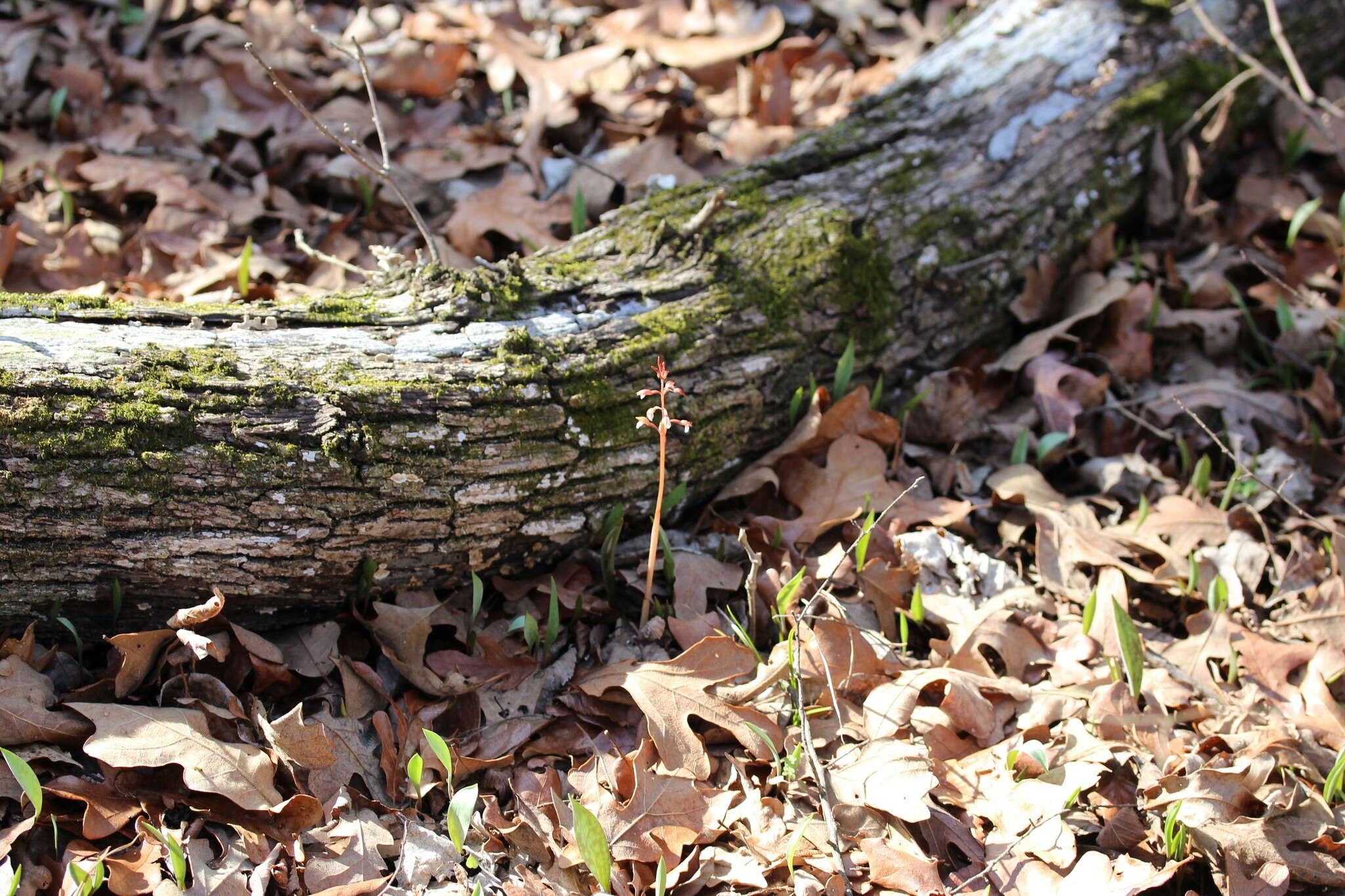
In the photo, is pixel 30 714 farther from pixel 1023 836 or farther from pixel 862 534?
pixel 1023 836

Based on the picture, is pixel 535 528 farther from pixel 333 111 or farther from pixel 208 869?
pixel 333 111

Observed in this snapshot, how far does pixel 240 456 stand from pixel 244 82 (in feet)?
8.44

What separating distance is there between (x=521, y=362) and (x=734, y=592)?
2.76 ft

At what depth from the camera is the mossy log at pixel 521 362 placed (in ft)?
6.32

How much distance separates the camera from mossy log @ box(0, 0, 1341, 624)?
1.93 m

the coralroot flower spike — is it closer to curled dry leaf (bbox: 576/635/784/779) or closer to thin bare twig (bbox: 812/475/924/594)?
curled dry leaf (bbox: 576/635/784/779)

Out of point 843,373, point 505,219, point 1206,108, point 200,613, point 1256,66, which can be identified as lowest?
point 200,613

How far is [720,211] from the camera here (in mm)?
2697

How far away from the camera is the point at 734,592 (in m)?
2.42

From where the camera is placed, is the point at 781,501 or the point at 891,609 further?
the point at 781,501

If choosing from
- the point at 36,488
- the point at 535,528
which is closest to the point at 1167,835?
the point at 535,528

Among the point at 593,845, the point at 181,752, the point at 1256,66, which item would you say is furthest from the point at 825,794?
the point at 1256,66

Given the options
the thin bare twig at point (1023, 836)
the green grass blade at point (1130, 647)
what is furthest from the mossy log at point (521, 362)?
the thin bare twig at point (1023, 836)

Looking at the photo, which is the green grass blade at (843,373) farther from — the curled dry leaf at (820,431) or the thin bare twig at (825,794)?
the thin bare twig at (825,794)
